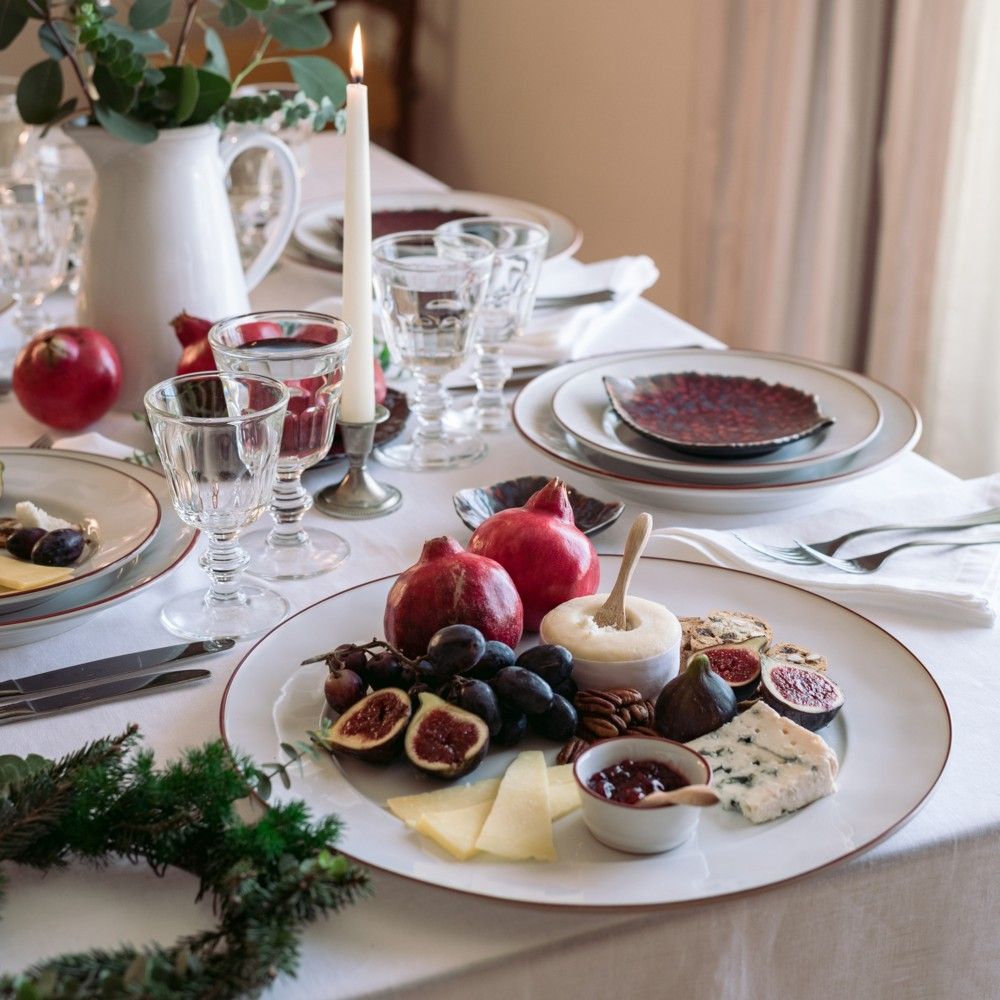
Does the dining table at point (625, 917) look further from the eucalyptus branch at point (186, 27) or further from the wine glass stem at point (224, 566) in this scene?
the eucalyptus branch at point (186, 27)

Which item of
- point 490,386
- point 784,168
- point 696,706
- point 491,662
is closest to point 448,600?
point 491,662

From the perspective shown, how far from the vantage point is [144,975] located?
0.51 metres

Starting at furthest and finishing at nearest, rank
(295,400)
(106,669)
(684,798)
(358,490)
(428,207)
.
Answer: (428,207), (358,490), (295,400), (106,669), (684,798)

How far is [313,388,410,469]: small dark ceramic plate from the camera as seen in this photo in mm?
1158

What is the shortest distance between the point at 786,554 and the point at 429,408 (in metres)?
0.38

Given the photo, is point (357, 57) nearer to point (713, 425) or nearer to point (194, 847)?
point (713, 425)

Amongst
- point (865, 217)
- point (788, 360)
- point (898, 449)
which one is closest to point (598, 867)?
point (898, 449)

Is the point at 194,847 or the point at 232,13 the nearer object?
the point at 194,847

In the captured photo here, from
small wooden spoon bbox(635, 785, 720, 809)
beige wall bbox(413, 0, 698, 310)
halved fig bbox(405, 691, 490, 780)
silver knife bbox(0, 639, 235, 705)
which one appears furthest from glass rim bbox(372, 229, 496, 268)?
beige wall bbox(413, 0, 698, 310)

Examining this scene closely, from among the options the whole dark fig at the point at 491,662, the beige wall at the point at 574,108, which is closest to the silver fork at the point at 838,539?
the whole dark fig at the point at 491,662

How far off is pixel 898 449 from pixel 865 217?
145cm

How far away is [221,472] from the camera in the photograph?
852mm

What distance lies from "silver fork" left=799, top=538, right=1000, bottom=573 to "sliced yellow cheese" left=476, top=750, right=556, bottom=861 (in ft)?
1.23

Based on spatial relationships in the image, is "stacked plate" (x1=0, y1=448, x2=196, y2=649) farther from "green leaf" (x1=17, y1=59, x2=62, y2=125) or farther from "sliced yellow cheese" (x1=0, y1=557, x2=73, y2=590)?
"green leaf" (x1=17, y1=59, x2=62, y2=125)
